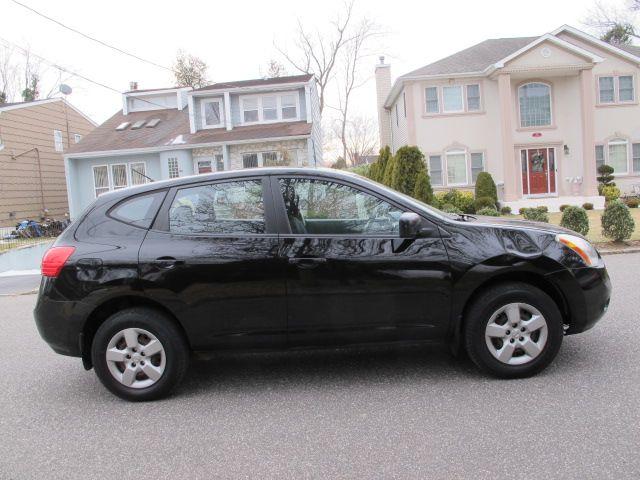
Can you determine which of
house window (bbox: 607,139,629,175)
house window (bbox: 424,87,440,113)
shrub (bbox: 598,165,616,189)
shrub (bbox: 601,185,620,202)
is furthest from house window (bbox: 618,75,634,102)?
house window (bbox: 424,87,440,113)

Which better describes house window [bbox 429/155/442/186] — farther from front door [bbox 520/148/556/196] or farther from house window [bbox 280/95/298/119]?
house window [bbox 280/95/298/119]

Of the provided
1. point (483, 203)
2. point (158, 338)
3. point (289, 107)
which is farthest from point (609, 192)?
point (158, 338)

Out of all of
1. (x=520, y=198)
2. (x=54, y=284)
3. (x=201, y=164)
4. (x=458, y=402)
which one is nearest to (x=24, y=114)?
(x=201, y=164)

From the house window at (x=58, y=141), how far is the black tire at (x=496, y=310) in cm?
3112

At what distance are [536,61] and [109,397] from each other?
897 inches

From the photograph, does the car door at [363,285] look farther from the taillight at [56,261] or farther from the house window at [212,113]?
the house window at [212,113]

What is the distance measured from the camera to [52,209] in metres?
29.7

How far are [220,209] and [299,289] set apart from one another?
35.6 inches

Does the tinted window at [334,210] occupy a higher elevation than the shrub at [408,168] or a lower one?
lower

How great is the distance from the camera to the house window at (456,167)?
78.7 ft

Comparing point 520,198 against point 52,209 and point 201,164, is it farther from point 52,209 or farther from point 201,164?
point 52,209

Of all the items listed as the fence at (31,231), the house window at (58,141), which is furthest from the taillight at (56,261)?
the house window at (58,141)

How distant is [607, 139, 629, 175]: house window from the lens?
24328 millimetres

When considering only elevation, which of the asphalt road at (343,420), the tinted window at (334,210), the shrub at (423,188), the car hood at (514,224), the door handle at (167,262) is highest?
the shrub at (423,188)
